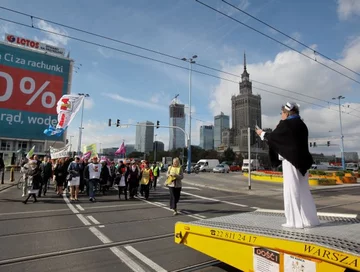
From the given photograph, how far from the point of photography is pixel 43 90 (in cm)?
5116

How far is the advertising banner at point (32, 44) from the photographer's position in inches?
2131

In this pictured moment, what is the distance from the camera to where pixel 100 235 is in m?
6.00

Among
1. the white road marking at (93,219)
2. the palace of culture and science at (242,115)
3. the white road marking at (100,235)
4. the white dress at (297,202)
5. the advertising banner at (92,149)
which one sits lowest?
the white road marking at (93,219)

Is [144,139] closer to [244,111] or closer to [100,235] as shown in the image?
[244,111]

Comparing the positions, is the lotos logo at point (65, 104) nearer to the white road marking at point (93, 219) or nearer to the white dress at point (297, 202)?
the white road marking at point (93, 219)

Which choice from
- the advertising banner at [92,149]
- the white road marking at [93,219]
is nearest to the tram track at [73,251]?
the white road marking at [93,219]

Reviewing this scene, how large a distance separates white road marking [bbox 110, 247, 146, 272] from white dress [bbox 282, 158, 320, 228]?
2405 mm

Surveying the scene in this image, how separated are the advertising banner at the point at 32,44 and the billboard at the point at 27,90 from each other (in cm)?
434

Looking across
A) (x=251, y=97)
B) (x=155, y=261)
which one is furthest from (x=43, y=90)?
(x=251, y=97)

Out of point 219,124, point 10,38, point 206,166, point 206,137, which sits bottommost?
point 206,166

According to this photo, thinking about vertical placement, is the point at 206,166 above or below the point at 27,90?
below

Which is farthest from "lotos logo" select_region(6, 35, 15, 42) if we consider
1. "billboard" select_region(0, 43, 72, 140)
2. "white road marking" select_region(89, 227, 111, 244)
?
"white road marking" select_region(89, 227, 111, 244)

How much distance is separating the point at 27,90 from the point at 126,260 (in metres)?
54.5

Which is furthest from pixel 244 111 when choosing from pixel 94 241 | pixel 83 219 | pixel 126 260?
pixel 126 260
